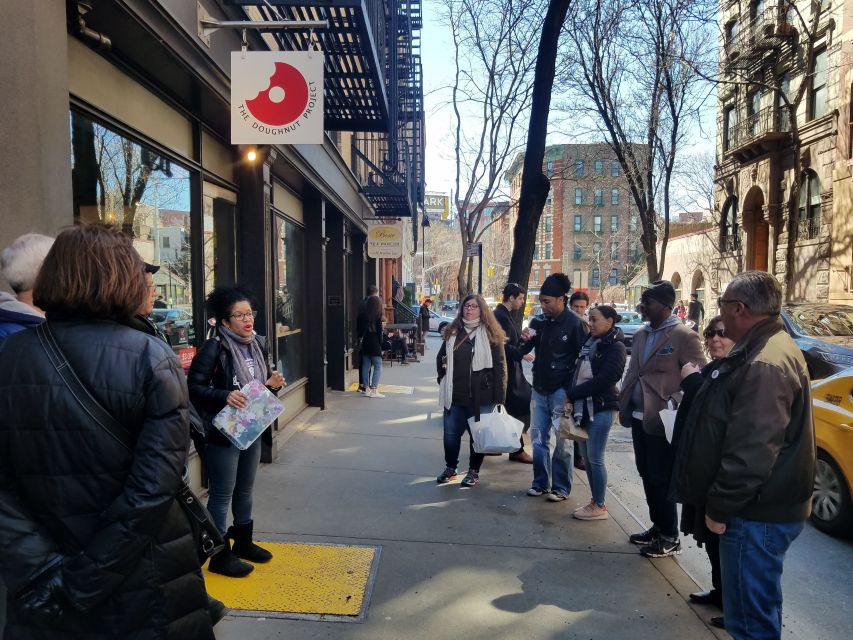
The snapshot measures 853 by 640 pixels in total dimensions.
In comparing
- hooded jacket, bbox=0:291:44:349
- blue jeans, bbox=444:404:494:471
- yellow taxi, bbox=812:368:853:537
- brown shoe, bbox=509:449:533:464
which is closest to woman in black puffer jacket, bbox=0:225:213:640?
hooded jacket, bbox=0:291:44:349

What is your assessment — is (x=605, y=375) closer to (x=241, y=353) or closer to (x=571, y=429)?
(x=571, y=429)

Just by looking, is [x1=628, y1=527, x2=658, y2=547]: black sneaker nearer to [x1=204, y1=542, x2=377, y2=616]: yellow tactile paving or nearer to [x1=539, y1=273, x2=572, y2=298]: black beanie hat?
[x1=204, y1=542, x2=377, y2=616]: yellow tactile paving

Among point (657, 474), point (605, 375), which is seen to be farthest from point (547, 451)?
point (657, 474)

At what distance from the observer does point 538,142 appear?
825 cm

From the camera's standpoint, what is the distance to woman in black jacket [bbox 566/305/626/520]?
5.02 meters

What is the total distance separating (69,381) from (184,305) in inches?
151

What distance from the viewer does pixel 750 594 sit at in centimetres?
269

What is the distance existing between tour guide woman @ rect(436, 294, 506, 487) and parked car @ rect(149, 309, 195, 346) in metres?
2.32

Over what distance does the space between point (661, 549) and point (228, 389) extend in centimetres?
330

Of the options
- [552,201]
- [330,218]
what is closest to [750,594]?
[330,218]

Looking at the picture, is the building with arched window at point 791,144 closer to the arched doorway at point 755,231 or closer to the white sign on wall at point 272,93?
the arched doorway at point 755,231

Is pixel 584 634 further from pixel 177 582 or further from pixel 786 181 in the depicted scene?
pixel 786 181

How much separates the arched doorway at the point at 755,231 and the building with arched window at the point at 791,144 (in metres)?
0.04

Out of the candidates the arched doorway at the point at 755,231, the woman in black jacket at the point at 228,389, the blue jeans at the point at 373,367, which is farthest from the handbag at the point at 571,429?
the arched doorway at the point at 755,231
